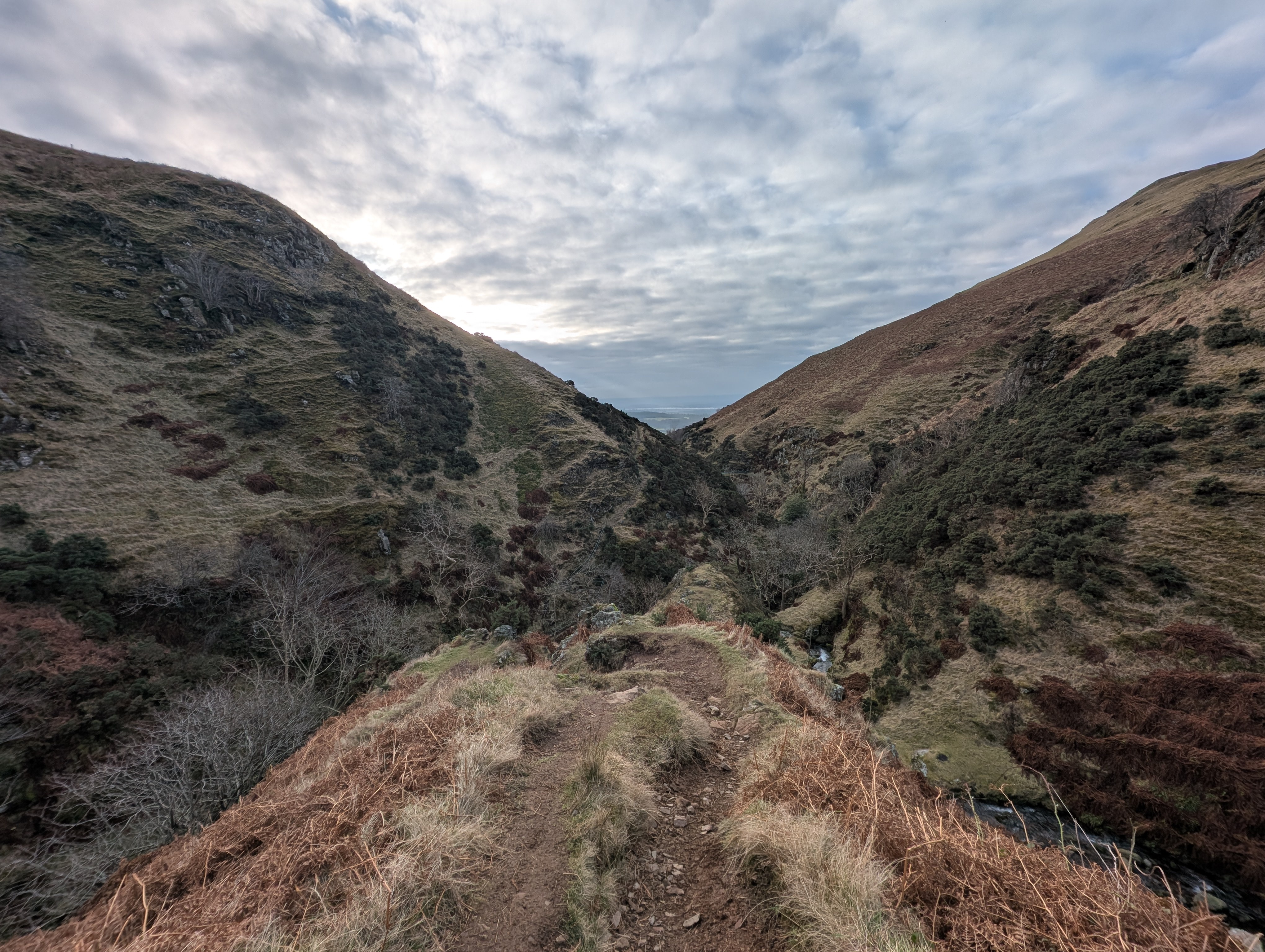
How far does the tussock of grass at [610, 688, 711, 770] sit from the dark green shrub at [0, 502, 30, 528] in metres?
29.8

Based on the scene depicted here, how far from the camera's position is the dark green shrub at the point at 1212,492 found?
43.8 feet

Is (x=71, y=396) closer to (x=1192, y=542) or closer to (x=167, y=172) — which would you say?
(x=167, y=172)

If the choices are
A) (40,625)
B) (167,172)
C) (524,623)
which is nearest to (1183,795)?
(524,623)

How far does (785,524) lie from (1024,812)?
29.7 m

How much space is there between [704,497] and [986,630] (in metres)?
27.0

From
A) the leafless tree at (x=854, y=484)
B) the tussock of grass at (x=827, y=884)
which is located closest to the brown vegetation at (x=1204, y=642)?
the tussock of grass at (x=827, y=884)

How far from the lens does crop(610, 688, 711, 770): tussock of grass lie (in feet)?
18.7

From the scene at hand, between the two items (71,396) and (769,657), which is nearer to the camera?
(769,657)

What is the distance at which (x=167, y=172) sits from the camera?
46625mm

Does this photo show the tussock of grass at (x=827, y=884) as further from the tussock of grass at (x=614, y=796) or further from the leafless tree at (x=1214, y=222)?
the leafless tree at (x=1214, y=222)

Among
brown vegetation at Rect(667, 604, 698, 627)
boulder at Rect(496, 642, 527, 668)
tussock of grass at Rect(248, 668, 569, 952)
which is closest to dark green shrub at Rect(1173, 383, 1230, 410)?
brown vegetation at Rect(667, 604, 698, 627)

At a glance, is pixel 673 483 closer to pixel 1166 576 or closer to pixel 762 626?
pixel 762 626

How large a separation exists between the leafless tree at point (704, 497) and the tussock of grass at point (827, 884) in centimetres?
3596

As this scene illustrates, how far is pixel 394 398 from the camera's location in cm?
3978
